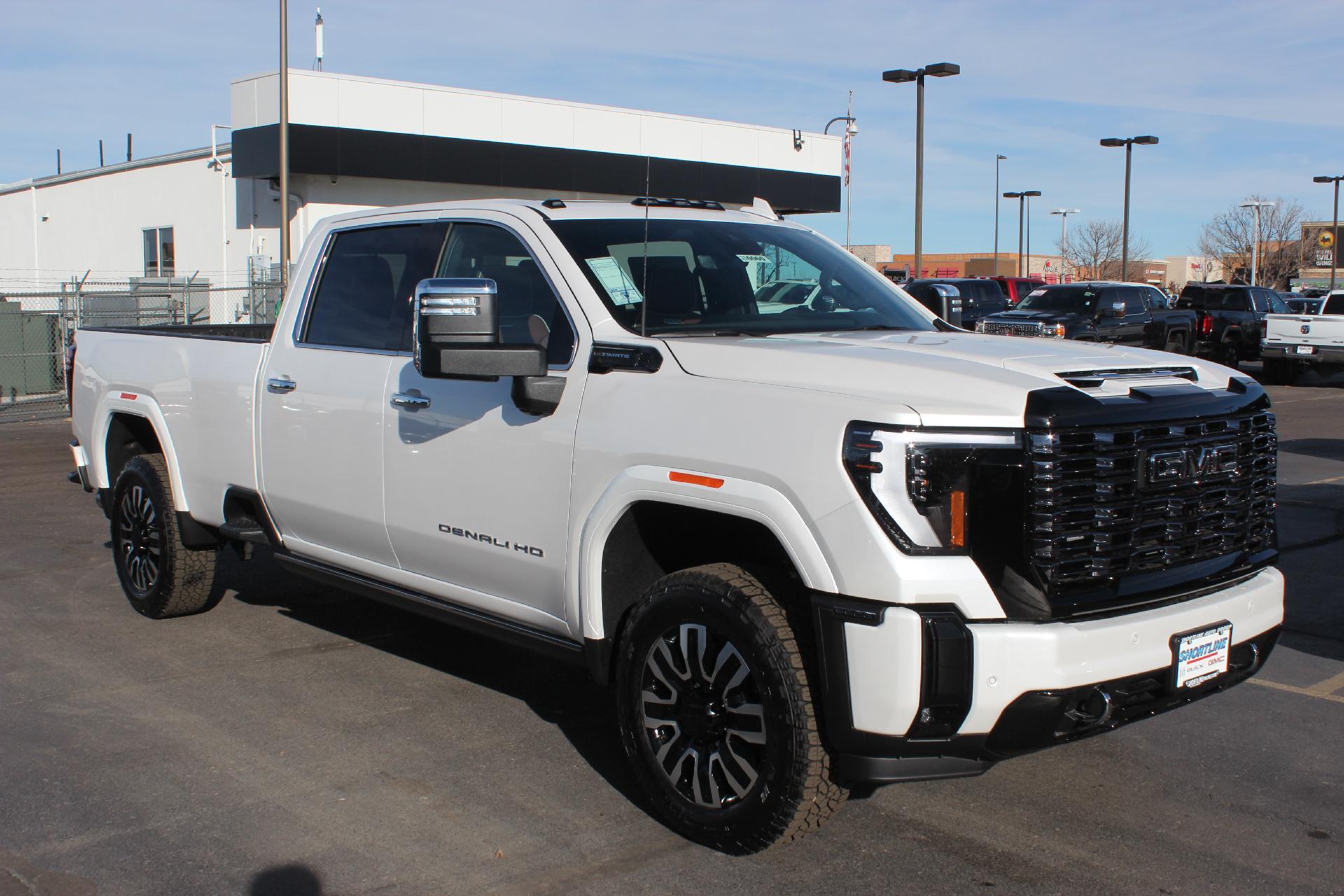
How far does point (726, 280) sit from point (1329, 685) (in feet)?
11.2

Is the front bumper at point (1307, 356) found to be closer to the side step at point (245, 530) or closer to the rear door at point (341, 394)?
the rear door at point (341, 394)

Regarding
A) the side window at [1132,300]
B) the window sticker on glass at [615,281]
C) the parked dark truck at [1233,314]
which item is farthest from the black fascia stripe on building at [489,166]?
the window sticker on glass at [615,281]

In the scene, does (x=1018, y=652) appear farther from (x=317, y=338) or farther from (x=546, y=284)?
(x=317, y=338)

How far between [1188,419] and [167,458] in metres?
4.92

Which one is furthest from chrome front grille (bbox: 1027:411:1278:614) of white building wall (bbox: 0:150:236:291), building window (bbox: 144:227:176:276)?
building window (bbox: 144:227:176:276)

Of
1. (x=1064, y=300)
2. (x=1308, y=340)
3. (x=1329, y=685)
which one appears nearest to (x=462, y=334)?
(x=1329, y=685)

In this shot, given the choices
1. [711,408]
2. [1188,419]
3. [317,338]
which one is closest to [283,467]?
[317,338]

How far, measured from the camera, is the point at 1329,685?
5969 millimetres

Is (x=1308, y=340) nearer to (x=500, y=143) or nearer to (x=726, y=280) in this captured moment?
(x=500, y=143)

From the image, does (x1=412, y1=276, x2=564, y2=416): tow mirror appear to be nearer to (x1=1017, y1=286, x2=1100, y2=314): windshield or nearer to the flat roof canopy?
(x1=1017, y1=286, x2=1100, y2=314): windshield

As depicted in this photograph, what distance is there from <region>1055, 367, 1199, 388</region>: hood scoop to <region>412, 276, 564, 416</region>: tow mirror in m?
1.70

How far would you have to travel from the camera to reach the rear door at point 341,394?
17.4 feet

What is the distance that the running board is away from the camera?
464 centimetres

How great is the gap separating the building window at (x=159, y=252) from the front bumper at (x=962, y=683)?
3469 centimetres
